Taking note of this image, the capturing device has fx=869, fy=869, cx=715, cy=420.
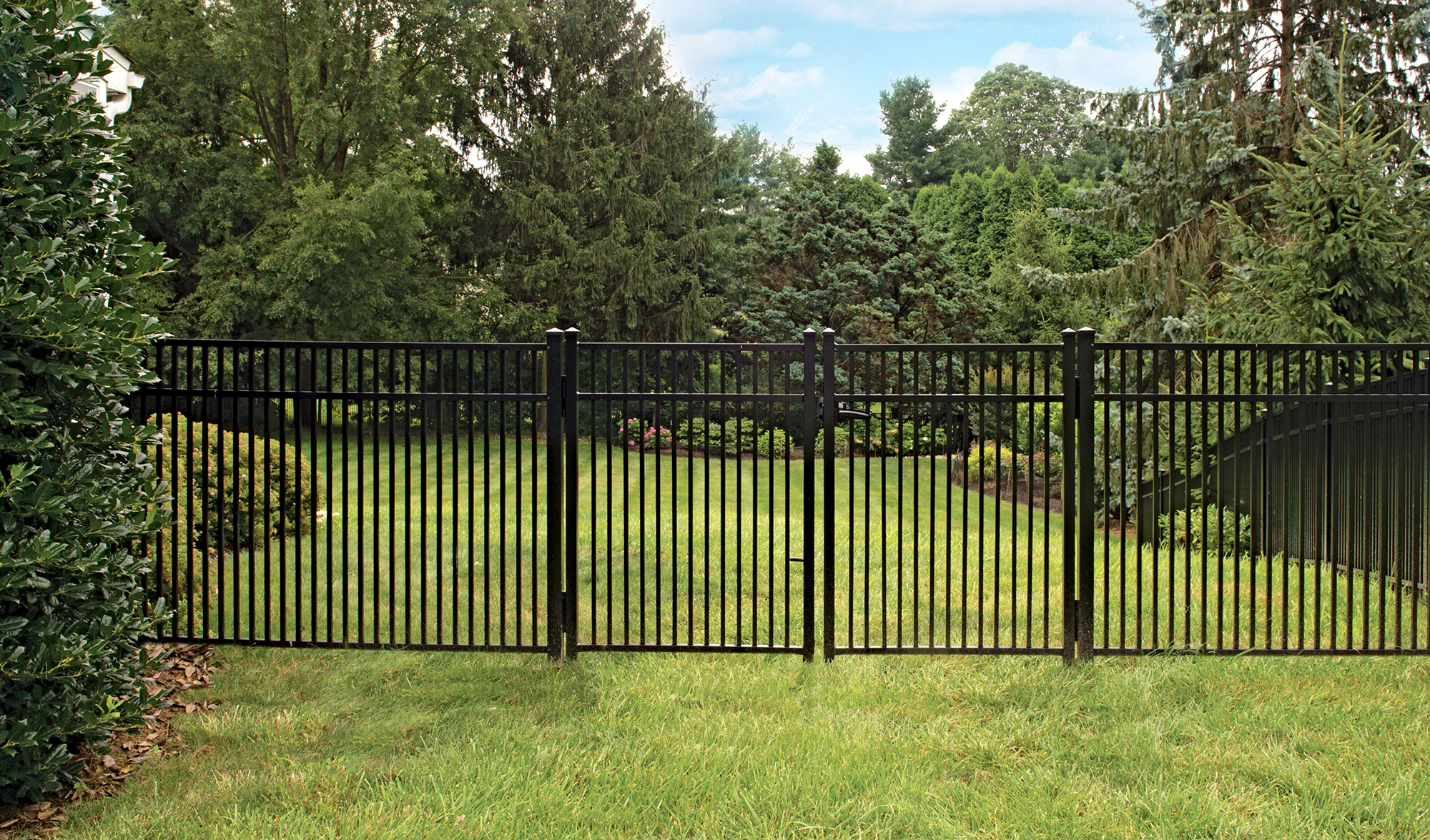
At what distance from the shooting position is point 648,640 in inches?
213

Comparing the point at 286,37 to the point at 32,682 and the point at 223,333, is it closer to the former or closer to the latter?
the point at 223,333

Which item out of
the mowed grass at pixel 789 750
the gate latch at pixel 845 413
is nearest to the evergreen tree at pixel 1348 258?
the mowed grass at pixel 789 750

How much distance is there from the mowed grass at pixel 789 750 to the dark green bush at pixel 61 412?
1.38ft

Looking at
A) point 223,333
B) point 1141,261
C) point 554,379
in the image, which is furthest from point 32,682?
point 223,333

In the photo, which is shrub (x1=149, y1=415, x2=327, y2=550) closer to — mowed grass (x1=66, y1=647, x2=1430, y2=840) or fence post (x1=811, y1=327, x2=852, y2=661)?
mowed grass (x1=66, y1=647, x2=1430, y2=840)

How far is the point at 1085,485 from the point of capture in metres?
4.73

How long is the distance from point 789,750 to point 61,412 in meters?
3.18

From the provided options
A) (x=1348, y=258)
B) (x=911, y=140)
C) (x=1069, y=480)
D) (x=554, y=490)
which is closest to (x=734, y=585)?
(x=554, y=490)

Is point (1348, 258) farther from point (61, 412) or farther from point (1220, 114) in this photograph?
point (61, 412)

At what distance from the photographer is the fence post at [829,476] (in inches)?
185

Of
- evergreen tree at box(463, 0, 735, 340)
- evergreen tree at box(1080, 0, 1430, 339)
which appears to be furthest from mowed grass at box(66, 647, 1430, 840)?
evergreen tree at box(463, 0, 735, 340)

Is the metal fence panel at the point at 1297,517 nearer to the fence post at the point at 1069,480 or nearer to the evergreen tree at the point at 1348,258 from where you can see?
the fence post at the point at 1069,480

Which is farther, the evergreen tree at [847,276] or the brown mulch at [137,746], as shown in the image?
the evergreen tree at [847,276]

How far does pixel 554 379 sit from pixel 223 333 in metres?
15.3
